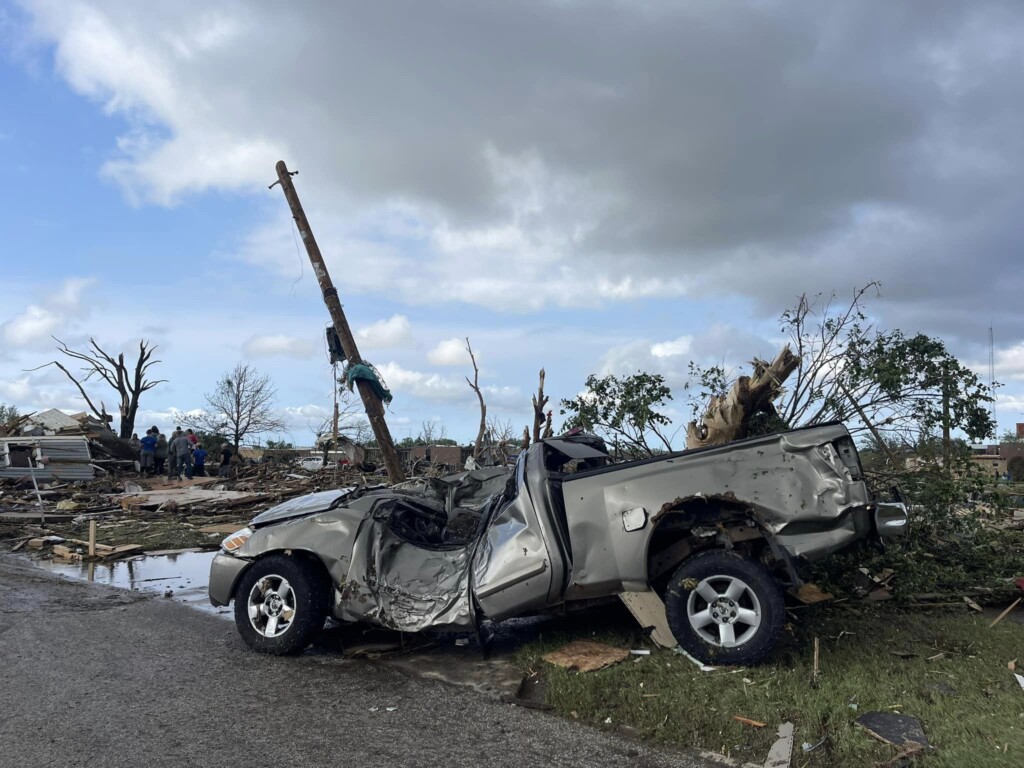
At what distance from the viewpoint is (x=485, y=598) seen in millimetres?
5188

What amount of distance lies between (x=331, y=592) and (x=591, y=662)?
1.98 m

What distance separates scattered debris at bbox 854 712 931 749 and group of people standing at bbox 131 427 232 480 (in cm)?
2394

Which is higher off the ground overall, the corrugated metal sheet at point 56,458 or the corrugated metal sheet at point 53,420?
the corrugated metal sheet at point 53,420

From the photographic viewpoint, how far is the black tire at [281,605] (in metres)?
5.56

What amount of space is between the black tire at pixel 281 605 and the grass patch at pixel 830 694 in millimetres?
1553

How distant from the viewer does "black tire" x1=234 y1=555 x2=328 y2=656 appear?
18.2ft

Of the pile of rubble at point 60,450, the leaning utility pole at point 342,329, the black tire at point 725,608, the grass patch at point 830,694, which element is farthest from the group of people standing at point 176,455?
the black tire at point 725,608

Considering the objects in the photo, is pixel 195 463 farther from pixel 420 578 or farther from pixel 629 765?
pixel 629 765

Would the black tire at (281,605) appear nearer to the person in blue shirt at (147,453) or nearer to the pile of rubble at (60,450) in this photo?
the pile of rubble at (60,450)

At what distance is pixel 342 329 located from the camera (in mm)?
9102

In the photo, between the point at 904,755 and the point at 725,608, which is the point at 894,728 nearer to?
the point at 904,755

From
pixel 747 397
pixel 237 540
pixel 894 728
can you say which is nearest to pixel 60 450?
pixel 237 540

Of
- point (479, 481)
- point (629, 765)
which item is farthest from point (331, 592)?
point (629, 765)

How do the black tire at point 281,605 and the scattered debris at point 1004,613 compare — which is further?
the scattered debris at point 1004,613
